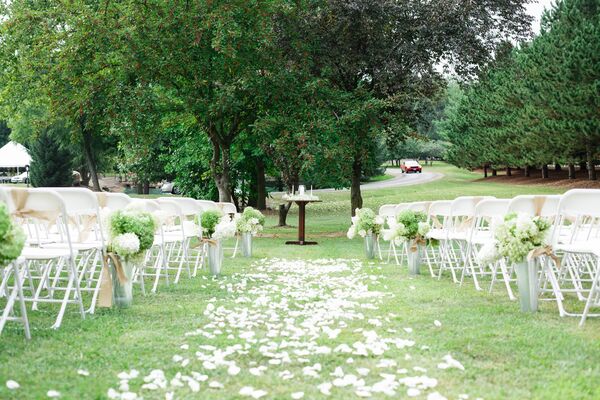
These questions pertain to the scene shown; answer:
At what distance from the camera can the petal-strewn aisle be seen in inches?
135

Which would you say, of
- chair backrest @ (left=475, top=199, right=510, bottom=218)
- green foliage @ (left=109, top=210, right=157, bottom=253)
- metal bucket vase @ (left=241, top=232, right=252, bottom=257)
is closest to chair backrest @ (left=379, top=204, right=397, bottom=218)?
metal bucket vase @ (left=241, top=232, right=252, bottom=257)

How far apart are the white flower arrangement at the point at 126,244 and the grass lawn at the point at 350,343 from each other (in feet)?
1.68

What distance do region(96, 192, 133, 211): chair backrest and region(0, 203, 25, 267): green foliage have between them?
109 inches

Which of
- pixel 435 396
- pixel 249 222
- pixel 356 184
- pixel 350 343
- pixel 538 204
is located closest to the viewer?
pixel 435 396

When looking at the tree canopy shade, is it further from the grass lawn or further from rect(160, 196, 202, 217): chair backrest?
the grass lawn

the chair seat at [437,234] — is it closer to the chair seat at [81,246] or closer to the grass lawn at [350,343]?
the grass lawn at [350,343]

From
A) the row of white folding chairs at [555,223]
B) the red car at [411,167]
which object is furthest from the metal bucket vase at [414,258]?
the red car at [411,167]

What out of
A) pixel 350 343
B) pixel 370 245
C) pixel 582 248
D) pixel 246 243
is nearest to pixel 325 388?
pixel 350 343

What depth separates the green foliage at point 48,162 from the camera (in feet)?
124

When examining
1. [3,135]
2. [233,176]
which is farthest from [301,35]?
[3,135]

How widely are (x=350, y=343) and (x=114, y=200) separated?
3.43m

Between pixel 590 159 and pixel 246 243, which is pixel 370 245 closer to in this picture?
pixel 246 243

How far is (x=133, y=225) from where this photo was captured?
592cm

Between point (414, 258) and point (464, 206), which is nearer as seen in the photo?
point (464, 206)
